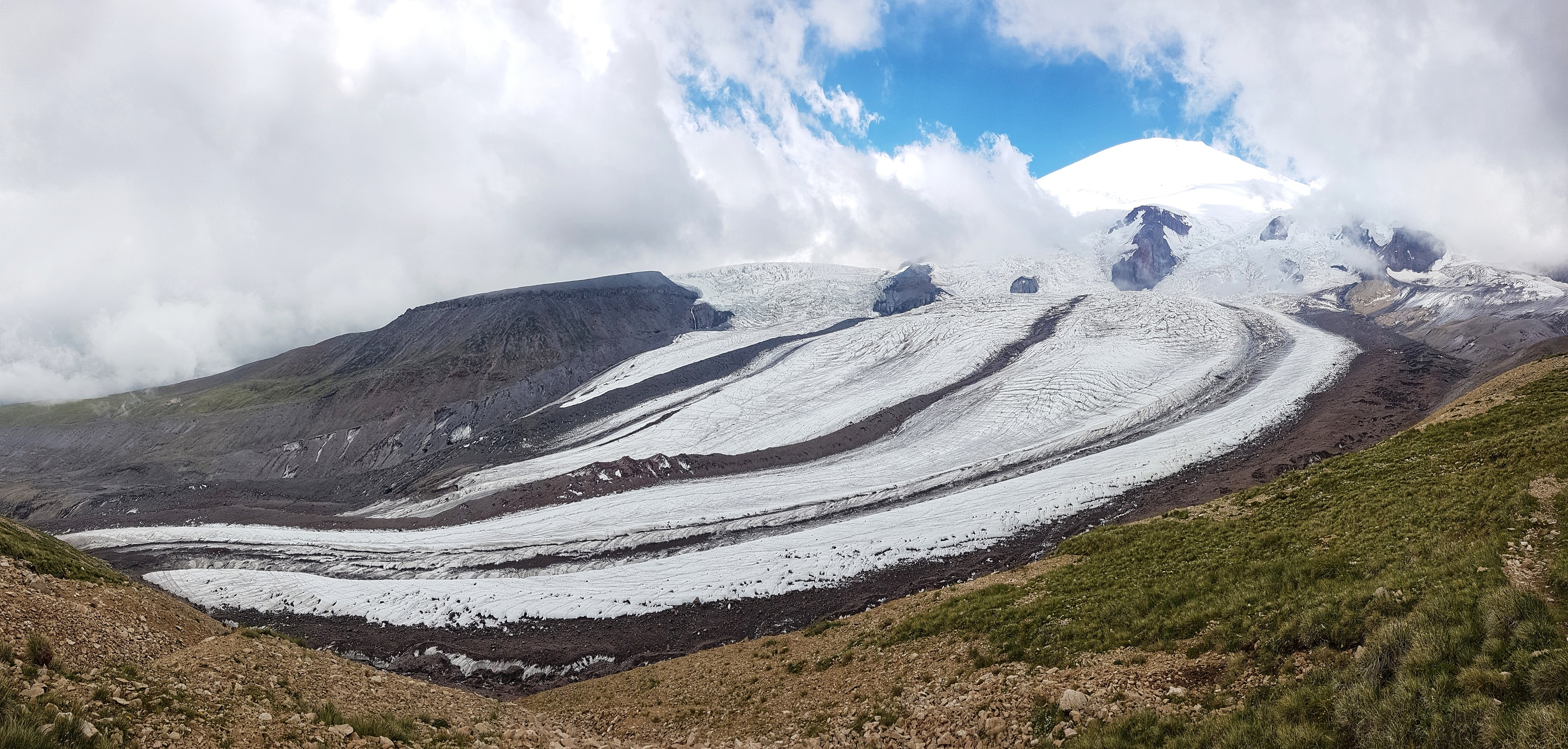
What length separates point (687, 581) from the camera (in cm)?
2716

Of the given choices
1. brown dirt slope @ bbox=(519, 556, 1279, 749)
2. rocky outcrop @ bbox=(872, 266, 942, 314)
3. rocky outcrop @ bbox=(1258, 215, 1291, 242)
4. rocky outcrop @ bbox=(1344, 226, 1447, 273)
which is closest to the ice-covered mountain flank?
brown dirt slope @ bbox=(519, 556, 1279, 749)

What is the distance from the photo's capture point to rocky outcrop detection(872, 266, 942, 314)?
122 m

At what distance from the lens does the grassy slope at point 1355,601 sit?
5.82 metres

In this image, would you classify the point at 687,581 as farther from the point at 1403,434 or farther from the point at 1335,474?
the point at 1403,434

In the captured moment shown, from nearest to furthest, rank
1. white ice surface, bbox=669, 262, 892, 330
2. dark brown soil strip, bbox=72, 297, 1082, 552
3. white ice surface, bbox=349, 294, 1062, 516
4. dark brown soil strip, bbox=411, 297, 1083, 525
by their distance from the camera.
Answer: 1. dark brown soil strip, bbox=72, 297, 1082, 552
2. dark brown soil strip, bbox=411, 297, 1083, 525
3. white ice surface, bbox=349, 294, 1062, 516
4. white ice surface, bbox=669, 262, 892, 330

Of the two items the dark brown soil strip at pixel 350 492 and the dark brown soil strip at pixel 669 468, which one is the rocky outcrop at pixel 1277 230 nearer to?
the dark brown soil strip at pixel 669 468

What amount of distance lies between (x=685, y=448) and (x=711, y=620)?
28.2 metres

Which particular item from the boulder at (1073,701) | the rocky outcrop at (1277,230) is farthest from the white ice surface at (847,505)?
the rocky outcrop at (1277,230)

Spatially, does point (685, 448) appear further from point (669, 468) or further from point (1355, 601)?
point (1355, 601)

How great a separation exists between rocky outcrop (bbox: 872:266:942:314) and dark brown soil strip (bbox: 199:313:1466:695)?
87568 millimetres

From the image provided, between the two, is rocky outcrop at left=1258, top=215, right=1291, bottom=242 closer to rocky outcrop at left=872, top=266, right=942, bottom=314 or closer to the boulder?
rocky outcrop at left=872, top=266, right=942, bottom=314

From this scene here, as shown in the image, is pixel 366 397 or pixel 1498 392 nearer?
pixel 1498 392

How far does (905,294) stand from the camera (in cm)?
12462

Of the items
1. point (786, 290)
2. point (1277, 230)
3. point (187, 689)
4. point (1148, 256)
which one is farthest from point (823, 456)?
point (1277, 230)
